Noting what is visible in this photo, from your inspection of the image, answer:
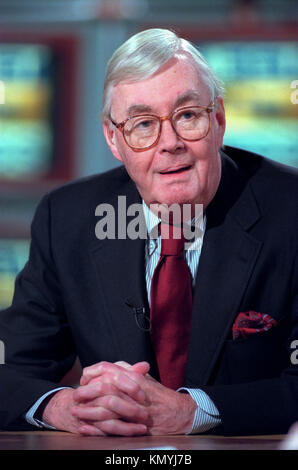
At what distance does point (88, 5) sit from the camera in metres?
4.15

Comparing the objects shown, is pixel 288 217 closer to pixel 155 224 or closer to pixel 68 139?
pixel 155 224

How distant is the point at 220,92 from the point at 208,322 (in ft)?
2.00

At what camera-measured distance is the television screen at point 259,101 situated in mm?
4020

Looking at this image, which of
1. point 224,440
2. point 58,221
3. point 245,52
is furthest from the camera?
point 245,52

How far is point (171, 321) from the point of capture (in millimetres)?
2021

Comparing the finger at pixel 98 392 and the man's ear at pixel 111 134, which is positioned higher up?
the man's ear at pixel 111 134

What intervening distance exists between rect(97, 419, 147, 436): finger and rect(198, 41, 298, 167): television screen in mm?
2517

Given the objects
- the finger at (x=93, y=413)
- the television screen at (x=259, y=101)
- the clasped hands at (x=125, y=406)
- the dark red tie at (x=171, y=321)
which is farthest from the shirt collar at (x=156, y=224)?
the television screen at (x=259, y=101)

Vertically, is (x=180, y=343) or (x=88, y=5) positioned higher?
(x=88, y=5)

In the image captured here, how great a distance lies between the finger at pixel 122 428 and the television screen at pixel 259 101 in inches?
99.1

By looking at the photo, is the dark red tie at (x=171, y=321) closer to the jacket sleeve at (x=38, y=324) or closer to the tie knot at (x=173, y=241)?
the tie knot at (x=173, y=241)

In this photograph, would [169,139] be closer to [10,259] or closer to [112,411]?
[112,411]

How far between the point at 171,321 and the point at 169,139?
456 mm

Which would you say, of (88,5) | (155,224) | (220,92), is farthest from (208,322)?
(88,5)
